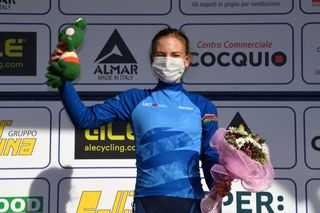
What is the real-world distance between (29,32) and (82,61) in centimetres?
31

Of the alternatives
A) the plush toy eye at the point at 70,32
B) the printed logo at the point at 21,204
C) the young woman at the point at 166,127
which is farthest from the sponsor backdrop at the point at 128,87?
the plush toy eye at the point at 70,32

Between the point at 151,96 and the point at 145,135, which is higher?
the point at 151,96

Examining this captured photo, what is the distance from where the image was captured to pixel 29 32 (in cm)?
333

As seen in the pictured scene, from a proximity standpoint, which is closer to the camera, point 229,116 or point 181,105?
point 181,105

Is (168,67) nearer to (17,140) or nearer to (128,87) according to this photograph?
(128,87)

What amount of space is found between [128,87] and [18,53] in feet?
1.97

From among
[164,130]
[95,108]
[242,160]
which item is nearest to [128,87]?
[95,108]

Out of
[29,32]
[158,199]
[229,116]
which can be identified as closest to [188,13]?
[229,116]

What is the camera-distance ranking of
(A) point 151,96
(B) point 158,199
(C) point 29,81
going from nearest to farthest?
(B) point 158,199, (A) point 151,96, (C) point 29,81

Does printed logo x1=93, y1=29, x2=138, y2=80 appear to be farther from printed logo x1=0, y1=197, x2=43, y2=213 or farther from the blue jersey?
the blue jersey

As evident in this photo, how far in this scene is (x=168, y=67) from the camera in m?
2.40

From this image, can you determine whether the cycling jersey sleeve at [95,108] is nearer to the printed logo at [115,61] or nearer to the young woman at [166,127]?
the young woman at [166,127]

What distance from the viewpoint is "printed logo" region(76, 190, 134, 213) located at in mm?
3314

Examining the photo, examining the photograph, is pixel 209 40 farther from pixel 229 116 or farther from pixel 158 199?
pixel 158 199
